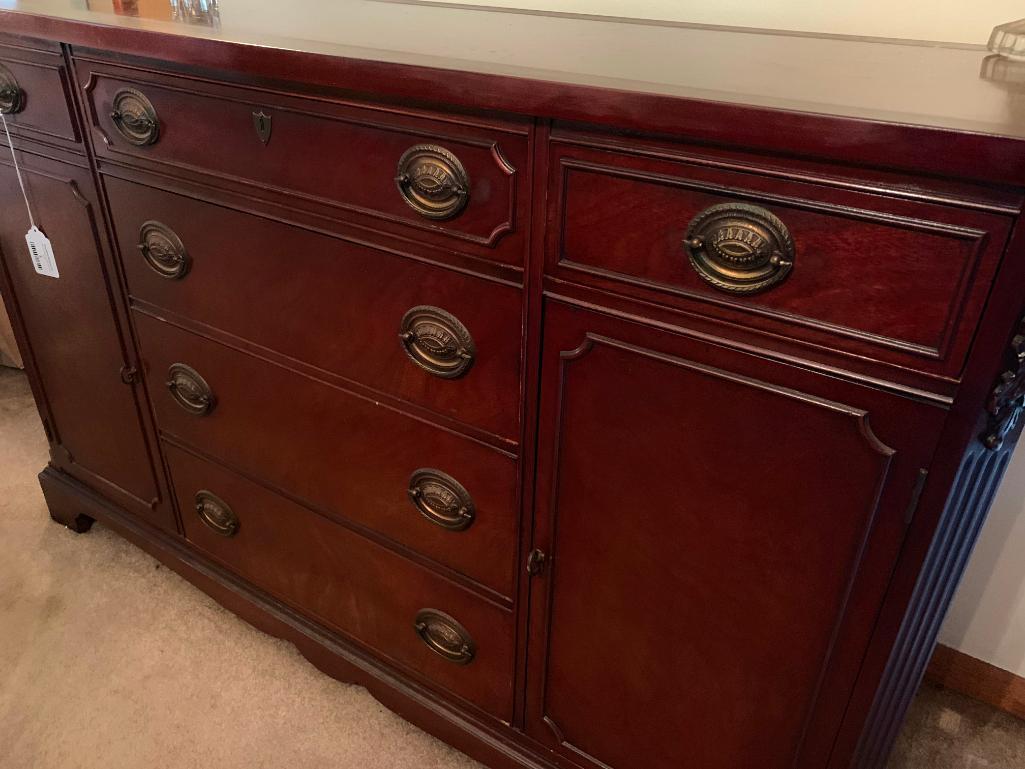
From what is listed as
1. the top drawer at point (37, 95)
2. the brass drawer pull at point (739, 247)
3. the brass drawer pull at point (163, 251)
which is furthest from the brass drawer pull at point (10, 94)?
the brass drawer pull at point (739, 247)

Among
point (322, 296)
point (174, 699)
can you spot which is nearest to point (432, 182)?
point (322, 296)

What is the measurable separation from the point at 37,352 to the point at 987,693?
169cm

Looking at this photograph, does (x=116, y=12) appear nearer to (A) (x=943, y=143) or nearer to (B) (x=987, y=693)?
(A) (x=943, y=143)

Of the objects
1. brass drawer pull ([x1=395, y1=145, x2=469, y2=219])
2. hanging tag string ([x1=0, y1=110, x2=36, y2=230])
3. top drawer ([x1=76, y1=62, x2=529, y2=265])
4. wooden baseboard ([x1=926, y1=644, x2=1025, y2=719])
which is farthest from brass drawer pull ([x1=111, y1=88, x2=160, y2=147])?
wooden baseboard ([x1=926, y1=644, x2=1025, y2=719])

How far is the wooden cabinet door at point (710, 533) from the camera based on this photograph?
2.04 ft

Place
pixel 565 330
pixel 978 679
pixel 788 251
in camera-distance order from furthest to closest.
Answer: pixel 978 679
pixel 565 330
pixel 788 251

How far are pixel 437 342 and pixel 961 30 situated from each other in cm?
69

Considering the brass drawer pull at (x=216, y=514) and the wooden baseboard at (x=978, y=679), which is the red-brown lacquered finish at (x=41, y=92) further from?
the wooden baseboard at (x=978, y=679)

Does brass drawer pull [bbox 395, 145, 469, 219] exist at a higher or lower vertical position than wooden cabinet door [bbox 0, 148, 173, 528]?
higher

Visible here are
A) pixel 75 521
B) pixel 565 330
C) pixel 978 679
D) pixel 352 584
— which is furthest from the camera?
pixel 75 521

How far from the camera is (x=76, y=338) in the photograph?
125 cm

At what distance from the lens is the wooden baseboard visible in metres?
1.20

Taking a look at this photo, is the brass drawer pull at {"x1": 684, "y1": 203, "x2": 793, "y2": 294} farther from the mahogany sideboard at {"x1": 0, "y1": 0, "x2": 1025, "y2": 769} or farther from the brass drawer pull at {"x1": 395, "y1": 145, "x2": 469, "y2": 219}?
the brass drawer pull at {"x1": 395, "y1": 145, "x2": 469, "y2": 219}

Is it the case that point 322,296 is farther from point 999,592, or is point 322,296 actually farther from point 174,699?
point 999,592
